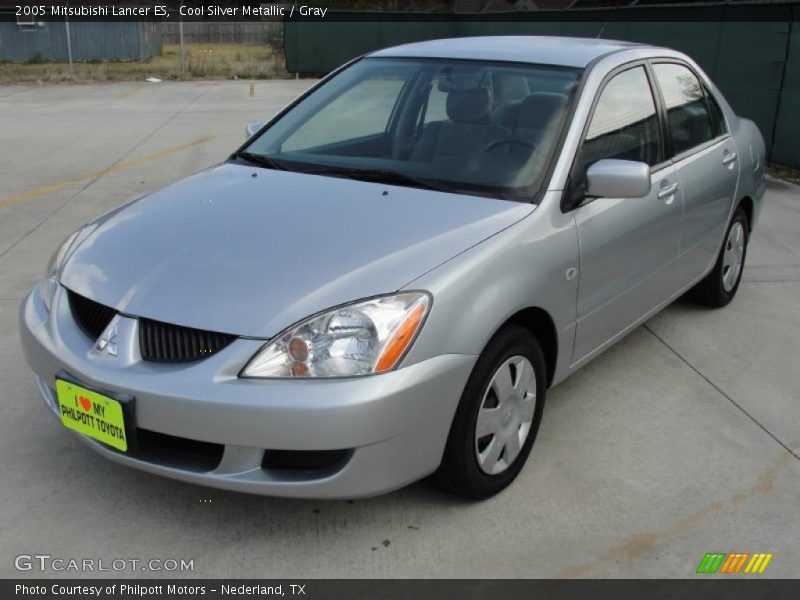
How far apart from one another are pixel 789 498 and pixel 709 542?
1.59 ft

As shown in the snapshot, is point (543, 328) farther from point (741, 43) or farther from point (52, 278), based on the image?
point (741, 43)

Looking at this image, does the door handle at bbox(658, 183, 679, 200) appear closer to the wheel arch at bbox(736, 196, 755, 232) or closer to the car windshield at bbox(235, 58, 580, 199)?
the car windshield at bbox(235, 58, 580, 199)

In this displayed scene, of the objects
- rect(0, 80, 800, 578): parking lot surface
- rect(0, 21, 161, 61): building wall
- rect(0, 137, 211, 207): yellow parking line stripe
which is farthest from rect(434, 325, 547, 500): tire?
rect(0, 21, 161, 61): building wall

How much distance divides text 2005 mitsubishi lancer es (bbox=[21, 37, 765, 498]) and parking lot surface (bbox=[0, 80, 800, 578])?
0.24 metres

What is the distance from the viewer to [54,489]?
3191mm

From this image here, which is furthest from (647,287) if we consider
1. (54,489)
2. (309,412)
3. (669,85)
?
(54,489)

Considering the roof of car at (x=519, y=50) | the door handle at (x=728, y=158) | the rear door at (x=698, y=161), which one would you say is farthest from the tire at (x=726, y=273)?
the roof of car at (x=519, y=50)

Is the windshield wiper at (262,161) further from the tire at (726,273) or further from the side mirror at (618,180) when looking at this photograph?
the tire at (726,273)

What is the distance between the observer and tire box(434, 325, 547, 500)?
2893mm

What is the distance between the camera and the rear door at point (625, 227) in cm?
354

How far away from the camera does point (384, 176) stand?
3.57 m

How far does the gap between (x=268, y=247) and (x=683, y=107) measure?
8.56 ft

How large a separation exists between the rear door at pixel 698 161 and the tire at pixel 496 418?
1544 mm

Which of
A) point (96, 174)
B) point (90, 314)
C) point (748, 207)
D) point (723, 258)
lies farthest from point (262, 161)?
point (96, 174)
